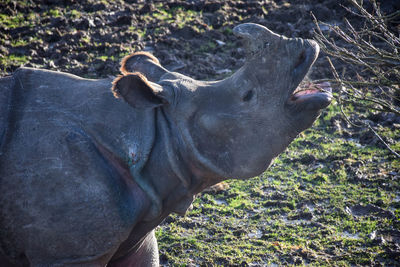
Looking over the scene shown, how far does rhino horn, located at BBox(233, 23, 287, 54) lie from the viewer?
9.20 ft

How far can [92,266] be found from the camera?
2764 millimetres

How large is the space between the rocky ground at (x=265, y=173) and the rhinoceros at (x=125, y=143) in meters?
1.61

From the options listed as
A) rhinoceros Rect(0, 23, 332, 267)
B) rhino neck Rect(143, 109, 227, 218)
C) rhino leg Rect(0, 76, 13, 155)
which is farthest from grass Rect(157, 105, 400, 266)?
rhino leg Rect(0, 76, 13, 155)

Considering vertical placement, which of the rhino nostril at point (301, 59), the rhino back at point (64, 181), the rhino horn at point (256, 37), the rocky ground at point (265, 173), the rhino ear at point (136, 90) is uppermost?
the rhino horn at point (256, 37)

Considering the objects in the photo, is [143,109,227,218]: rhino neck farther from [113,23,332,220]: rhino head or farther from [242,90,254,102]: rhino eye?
[242,90,254,102]: rhino eye

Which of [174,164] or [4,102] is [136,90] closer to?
[174,164]

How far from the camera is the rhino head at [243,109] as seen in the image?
9.12ft

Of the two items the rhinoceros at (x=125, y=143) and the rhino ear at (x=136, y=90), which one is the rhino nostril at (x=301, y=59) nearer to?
the rhinoceros at (x=125, y=143)

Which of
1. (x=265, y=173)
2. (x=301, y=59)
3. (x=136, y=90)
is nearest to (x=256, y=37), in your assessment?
(x=301, y=59)

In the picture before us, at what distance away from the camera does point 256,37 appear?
9.21ft

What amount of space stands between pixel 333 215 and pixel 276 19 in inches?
198

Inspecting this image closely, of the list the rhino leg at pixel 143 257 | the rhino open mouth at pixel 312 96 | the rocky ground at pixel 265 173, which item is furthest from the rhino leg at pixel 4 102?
the rocky ground at pixel 265 173

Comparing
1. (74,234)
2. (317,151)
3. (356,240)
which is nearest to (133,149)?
(74,234)

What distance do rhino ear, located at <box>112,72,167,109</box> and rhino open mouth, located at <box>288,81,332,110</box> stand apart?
0.70 m
